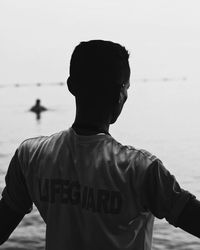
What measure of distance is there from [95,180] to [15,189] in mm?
502

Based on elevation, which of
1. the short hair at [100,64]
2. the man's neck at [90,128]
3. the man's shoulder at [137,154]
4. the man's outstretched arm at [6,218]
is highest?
the short hair at [100,64]

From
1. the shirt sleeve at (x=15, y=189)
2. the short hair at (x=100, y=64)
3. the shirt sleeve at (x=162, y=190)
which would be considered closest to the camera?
the shirt sleeve at (x=162, y=190)

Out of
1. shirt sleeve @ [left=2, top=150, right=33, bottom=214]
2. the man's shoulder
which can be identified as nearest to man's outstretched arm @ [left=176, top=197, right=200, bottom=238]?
the man's shoulder

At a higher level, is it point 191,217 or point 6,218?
point 191,217

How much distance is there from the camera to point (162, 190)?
2176mm

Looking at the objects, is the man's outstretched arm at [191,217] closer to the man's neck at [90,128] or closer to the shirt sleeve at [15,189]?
the man's neck at [90,128]

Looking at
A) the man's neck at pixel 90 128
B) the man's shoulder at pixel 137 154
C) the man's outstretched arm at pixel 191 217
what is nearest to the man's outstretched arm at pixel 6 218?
the man's neck at pixel 90 128

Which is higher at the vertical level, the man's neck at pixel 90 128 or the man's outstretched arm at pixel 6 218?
the man's neck at pixel 90 128

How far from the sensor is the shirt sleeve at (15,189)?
8.57 ft

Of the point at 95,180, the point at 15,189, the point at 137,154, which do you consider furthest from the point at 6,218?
the point at 137,154

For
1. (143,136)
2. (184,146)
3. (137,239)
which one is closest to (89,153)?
(137,239)

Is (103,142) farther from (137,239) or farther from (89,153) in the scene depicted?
(137,239)

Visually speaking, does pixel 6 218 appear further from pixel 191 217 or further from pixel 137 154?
pixel 191 217

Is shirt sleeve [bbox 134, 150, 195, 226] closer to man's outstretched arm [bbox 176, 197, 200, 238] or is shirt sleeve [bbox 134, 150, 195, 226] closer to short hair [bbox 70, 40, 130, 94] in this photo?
man's outstretched arm [bbox 176, 197, 200, 238]
